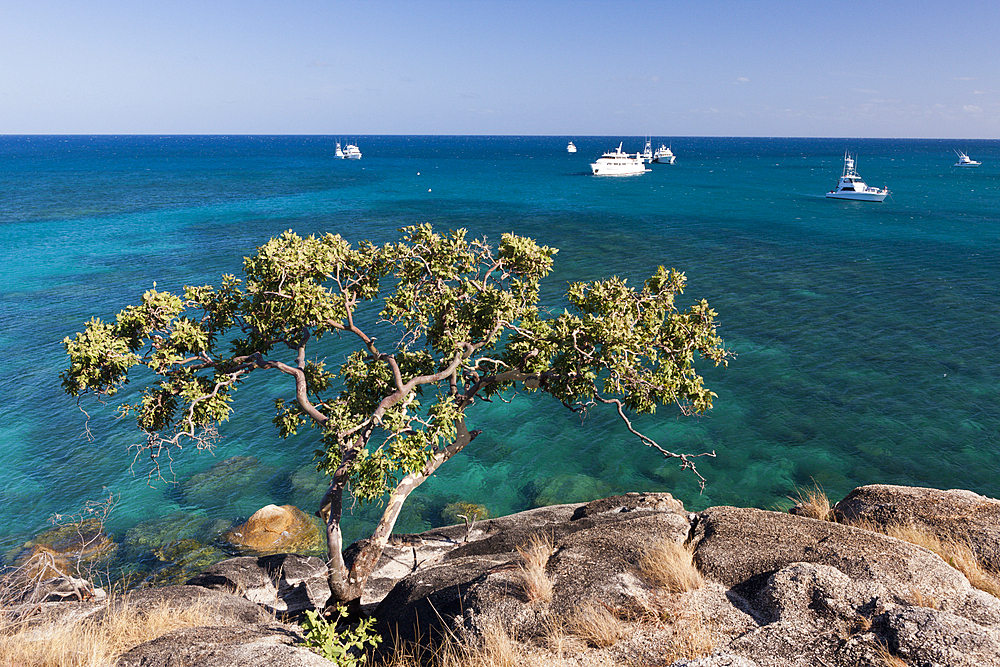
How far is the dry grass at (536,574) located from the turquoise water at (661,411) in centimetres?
1157

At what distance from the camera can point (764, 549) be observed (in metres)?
12.6

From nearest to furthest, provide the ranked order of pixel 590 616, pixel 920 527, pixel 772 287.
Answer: pixel 590 616
pixel 920 527
pixel 772 287

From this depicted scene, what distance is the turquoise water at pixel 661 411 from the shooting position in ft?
84.5

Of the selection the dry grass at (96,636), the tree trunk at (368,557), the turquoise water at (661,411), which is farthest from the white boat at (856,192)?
the dry grass at (96,636)

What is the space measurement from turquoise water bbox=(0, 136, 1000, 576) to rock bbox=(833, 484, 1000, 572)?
331 inches

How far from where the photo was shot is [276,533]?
2256 cm

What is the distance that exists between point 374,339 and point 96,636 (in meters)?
7.59

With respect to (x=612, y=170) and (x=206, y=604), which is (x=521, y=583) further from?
(x=612, y=170)

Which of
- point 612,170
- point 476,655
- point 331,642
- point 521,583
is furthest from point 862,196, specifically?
point 331,642

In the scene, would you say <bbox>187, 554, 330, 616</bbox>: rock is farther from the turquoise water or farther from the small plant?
the small plant

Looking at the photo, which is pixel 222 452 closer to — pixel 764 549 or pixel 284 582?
pixel 284 582

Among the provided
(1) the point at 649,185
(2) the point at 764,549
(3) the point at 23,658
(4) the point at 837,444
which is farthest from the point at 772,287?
(1) the point at 649,185

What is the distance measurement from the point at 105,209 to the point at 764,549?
108 metres

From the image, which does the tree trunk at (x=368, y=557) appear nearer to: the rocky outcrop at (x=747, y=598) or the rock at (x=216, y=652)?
the rocky outcrop at (x=747, y=598)
